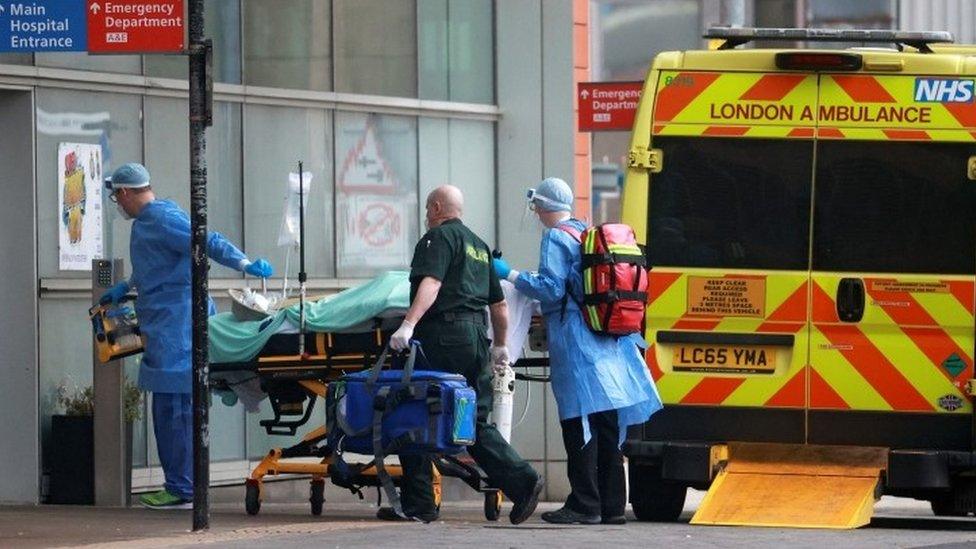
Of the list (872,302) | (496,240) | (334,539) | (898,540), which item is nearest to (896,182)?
(872,302)

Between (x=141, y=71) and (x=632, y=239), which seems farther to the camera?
(x=141, y=71)

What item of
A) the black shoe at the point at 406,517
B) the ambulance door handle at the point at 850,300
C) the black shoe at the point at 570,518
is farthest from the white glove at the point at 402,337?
the ambulance door handle at the point at 850,300

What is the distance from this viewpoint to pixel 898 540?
1153 centimetres

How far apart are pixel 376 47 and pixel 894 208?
533cm

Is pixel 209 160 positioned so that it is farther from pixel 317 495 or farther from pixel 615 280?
pixel 615 280

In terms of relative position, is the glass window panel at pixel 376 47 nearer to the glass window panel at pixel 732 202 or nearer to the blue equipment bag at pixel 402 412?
the glass window panel at pixel 732 202

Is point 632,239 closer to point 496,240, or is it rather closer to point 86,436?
point 86,436

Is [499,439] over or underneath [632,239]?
underneath

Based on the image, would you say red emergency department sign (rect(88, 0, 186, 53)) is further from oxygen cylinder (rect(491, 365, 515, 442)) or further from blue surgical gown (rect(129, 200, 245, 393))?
oxygen cylinder (rect(491, 365, 515, 442))

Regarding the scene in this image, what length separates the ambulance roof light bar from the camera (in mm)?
12602

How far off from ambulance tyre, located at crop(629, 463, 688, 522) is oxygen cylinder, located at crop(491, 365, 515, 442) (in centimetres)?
79

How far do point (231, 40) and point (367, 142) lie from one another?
1.47 meters

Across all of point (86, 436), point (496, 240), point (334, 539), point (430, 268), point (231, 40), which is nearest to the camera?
point (334, 539)

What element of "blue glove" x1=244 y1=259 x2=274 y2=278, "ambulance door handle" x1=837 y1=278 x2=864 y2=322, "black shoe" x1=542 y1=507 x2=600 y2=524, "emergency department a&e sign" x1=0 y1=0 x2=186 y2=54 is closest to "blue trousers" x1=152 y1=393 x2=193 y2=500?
"blue glove" x1=244 y1=259 x2=274 y2=278
